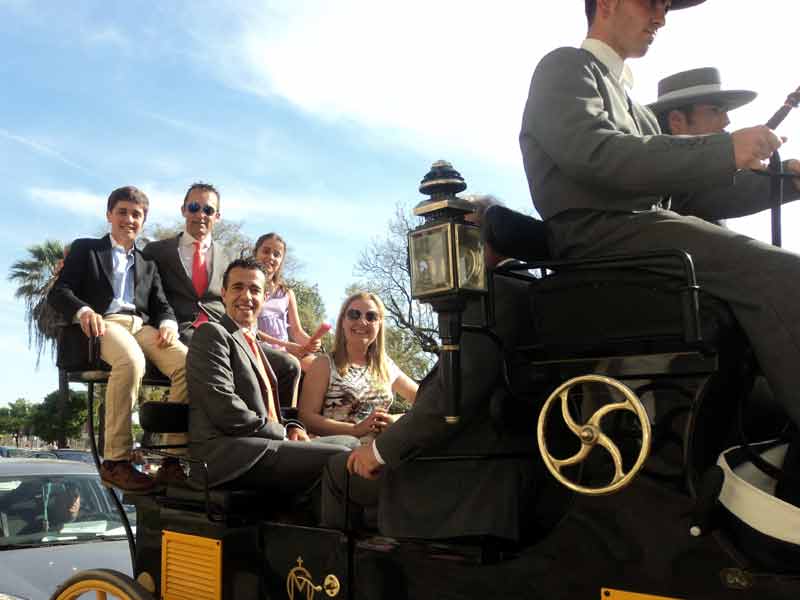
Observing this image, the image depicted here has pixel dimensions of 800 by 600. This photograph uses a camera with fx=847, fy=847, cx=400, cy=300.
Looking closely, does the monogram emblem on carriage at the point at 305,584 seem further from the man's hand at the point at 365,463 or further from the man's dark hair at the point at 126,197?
the man's dark hair at the point at 126,197

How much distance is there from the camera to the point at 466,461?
246 cm

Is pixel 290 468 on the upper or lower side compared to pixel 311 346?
lower

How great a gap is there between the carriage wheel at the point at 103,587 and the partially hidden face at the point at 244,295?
1.20 meters

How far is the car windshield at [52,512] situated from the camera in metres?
5.47

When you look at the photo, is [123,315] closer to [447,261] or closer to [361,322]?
[361,322]

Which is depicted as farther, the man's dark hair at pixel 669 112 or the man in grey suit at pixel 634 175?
the man's dark hair at pixel 669 112

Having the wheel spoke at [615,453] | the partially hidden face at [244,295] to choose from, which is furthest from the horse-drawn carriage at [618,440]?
the partially hidden face at [244,295]

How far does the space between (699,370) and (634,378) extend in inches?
6.2

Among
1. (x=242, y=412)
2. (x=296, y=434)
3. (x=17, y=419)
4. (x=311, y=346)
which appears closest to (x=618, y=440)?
(x=242, y=412)

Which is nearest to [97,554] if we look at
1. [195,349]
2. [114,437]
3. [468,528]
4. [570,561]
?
[114,437]

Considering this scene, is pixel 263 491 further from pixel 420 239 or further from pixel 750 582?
pixel 750 582

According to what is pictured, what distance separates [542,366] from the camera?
7.23 ft

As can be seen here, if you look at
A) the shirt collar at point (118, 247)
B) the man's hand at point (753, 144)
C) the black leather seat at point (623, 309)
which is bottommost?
the black leather seat at point (623, 309)

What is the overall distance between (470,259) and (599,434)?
→ 1.82 feet
